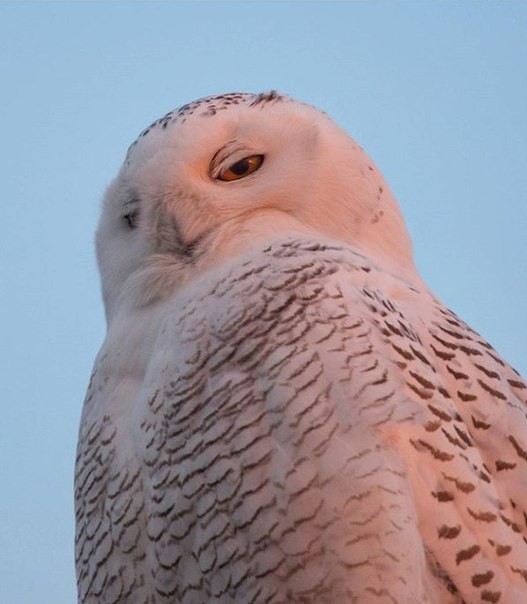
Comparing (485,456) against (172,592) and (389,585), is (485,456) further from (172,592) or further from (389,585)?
(172,592)

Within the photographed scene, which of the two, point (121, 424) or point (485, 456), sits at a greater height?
point (121, 424)

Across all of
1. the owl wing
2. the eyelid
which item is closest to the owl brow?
the eyelid

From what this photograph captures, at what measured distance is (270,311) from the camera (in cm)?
209

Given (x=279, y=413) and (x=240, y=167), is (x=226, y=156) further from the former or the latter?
(x=279, y=413)

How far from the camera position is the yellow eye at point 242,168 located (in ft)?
8.04

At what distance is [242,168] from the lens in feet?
8.11

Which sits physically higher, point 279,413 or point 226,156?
point 226,156

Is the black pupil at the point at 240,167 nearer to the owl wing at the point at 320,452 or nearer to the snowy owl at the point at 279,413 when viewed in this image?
the snowy owl at the point at 279,413

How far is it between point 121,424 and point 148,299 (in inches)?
11.9

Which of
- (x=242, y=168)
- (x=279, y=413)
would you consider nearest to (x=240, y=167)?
(x=242, y=168)

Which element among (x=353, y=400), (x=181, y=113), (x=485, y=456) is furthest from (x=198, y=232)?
(x=485, y=456)

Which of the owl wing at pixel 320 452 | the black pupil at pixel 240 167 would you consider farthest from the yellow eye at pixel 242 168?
the owl wing at pixel 320 452

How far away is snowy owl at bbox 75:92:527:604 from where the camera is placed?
73.8 inches

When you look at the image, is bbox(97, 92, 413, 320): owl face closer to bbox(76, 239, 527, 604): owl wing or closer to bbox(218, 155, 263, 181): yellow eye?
bbox(218, 155, 263, 181): yellow eye
